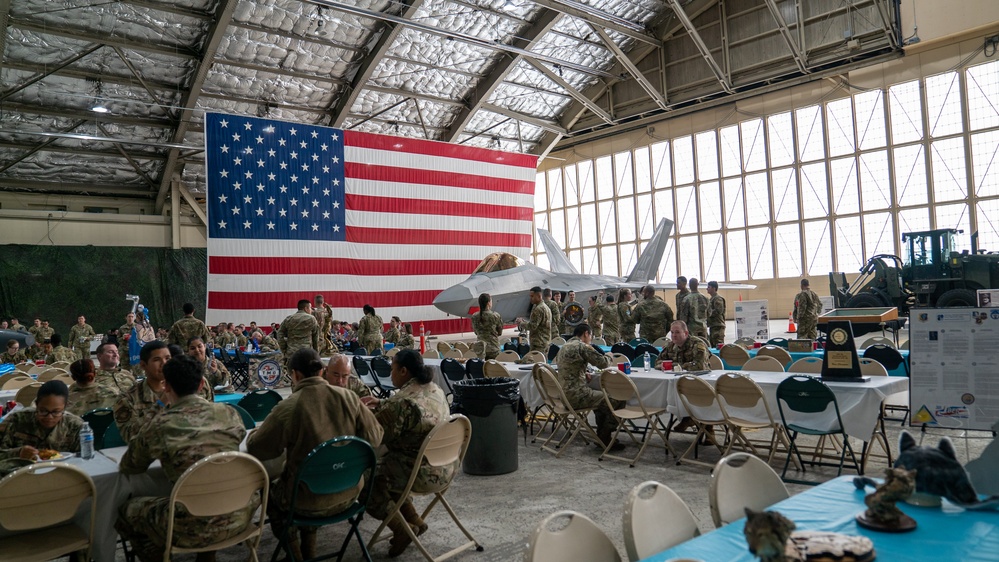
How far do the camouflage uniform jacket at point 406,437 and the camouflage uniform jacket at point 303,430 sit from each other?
1.09ft

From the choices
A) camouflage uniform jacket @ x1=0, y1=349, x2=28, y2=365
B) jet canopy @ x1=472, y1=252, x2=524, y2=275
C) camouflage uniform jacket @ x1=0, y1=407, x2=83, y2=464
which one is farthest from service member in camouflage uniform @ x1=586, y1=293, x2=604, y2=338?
camouflage uniform jacket @ x1=0, y1=349, x2=28, y2=365

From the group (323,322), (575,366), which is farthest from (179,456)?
(323,322)

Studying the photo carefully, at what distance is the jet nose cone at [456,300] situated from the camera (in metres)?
16.5

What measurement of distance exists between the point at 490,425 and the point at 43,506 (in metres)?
3.20

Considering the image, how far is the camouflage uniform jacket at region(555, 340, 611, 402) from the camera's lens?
18.7 ft

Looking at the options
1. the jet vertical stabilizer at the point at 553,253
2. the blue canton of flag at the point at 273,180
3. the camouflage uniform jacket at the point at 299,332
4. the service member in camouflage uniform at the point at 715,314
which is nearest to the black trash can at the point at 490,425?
the camouflage uniform jacket at the point at 299,332

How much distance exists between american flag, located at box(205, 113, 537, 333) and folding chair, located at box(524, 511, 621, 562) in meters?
14.7

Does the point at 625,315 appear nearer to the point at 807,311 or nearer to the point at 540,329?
the point at 540,329

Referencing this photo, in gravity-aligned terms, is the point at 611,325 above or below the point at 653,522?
above

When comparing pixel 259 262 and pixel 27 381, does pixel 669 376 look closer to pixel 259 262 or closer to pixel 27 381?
pixel 27 381

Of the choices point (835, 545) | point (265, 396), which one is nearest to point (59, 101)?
point (265, 396)

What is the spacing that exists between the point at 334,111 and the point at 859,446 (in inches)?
743

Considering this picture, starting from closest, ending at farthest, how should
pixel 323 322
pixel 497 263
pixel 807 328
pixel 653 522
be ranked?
1. pixel 653 522
2. pixel 323 322
3. pixel 807 328
4. pixel 497 263

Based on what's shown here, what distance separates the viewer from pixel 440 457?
3404 millimetres
